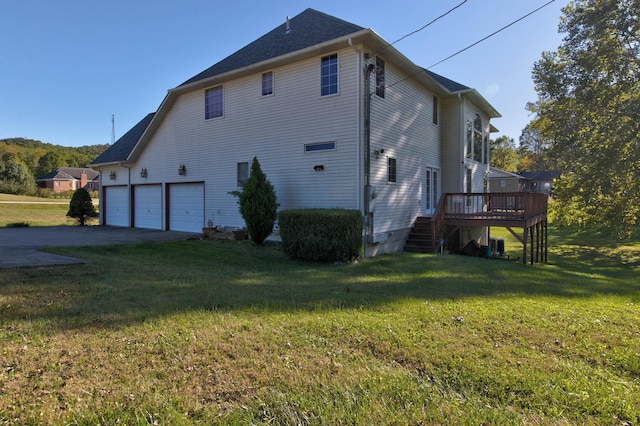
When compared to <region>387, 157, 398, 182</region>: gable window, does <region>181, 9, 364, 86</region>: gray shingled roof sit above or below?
above

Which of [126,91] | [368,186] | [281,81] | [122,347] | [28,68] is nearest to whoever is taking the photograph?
[122,347]

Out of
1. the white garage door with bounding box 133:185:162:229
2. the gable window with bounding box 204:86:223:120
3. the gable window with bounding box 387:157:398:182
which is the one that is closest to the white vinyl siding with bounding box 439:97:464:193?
the gable window with bounding box 387:157:398:182

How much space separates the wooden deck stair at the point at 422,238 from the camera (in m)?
12.5

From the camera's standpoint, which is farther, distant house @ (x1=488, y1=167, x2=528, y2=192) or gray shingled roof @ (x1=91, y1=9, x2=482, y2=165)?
distant house @ (x1=488, y1=167, x2=528, y2=192)

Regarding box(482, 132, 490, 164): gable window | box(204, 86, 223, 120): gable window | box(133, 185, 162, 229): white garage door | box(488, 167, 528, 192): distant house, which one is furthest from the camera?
box(488, 167, 528, 192): distant house

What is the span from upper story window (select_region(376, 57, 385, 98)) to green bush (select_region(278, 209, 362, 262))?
422 cm

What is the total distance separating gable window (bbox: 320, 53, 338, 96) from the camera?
1087cm

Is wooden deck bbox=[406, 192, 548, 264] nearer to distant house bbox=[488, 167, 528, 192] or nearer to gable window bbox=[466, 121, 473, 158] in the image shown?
gable window bbox=[466, 121, 473, 158]

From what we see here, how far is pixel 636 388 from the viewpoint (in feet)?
9.71

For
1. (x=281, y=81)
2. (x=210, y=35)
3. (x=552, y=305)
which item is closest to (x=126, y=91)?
(x=210, y=35)

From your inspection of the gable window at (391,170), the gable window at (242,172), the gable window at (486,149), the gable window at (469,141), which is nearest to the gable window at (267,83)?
the gable window at (242,172)

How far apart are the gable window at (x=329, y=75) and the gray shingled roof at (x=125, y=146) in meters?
10.6

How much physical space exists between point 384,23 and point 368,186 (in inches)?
182

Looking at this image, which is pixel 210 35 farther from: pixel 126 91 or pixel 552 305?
pixel 552 305
